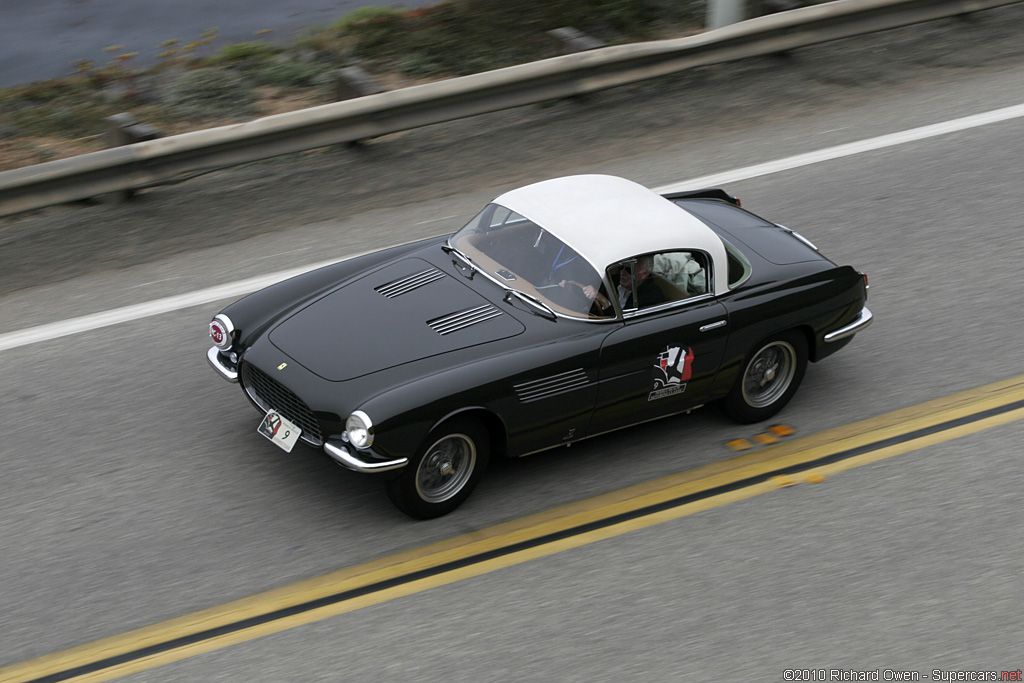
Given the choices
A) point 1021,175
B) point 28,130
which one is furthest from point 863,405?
point 28,130

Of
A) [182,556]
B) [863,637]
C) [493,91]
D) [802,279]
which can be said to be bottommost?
[863,637]

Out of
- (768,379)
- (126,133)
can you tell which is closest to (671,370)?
(768,379)

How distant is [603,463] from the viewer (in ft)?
20.8

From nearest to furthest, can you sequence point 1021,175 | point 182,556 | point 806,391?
point 182,556, point 806,391, point 1021,175

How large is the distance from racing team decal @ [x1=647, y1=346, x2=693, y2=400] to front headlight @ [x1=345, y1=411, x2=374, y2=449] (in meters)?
1.72

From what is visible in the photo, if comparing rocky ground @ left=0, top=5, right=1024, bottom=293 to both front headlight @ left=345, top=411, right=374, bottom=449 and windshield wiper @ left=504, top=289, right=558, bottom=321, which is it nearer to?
windshield wiper @ left=504, top=289, right=558, bottom=321

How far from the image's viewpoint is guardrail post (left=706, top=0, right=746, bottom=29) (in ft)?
38.3

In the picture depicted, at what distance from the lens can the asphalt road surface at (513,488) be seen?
500cm

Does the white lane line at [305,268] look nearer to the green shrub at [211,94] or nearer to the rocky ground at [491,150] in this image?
the rocky ground at [491,150]

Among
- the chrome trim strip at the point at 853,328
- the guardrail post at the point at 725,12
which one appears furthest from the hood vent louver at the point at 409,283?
the guardrail post at the point at 725,12

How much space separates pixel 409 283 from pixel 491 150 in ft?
13.1

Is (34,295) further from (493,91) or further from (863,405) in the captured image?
(863,405)

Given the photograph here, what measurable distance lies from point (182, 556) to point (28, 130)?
698cm

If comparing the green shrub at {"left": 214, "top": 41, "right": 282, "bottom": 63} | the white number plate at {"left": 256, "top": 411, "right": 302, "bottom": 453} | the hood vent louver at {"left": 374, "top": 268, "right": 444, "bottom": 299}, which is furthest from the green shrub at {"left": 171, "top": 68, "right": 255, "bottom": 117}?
the white number plate at {"left": 256, "top": 411, "right": 302, "bottom": 453}
